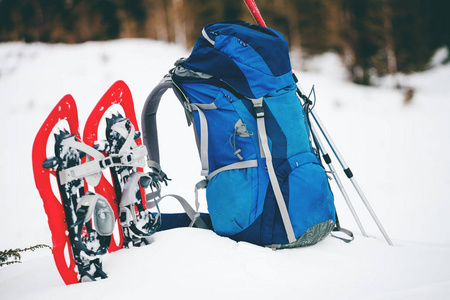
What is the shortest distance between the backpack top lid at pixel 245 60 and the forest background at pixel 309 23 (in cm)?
986

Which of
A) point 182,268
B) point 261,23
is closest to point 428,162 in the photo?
point 261,23

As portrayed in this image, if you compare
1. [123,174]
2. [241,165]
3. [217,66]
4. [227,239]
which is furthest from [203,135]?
[227,239]

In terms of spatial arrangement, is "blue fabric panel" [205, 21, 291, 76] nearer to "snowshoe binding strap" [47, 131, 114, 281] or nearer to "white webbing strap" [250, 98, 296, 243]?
"white webbing strap" [250, 98, 296, 243]

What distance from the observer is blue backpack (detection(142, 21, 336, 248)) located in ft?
6.07

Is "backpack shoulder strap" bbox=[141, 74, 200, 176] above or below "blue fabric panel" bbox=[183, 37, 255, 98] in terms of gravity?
below

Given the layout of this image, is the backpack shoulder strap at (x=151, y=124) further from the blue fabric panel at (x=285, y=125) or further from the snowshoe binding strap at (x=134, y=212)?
the blue fabric panel at (x=285, y=125)

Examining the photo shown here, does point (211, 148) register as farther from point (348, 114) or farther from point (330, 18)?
point (330, 18)

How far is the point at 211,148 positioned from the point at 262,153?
0.33m

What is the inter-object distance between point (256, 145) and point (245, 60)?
1.62ft

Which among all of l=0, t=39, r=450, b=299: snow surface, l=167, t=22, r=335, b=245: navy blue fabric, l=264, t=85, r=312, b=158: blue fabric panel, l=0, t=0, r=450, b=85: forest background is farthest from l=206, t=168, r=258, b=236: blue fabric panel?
l=0, t=0, r=450, b=85: forest background

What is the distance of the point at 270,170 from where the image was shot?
6.04 ft

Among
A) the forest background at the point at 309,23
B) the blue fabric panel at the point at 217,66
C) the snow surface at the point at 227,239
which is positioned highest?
the forest background at the point at 309,23

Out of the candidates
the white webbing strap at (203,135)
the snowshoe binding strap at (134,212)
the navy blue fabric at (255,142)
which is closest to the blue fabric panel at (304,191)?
the navy blue fabric at (255,142)

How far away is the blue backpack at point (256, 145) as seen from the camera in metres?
1.85
